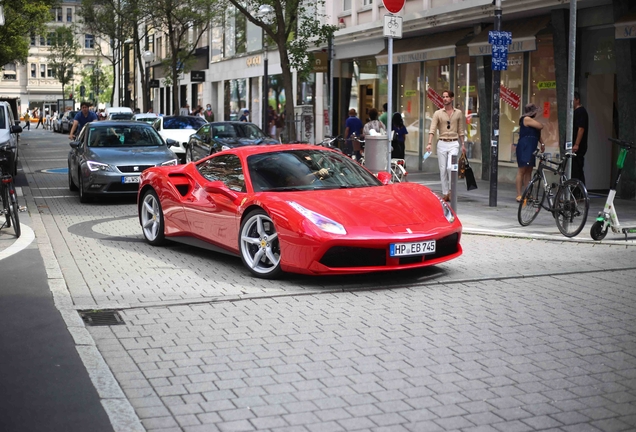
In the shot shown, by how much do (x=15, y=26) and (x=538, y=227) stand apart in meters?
36.5

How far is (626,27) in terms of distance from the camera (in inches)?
644

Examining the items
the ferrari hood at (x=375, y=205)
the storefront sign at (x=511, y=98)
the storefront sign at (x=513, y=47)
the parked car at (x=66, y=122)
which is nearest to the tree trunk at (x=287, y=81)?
the storefront sign at (x=513, y=47)

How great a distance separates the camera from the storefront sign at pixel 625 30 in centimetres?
1620

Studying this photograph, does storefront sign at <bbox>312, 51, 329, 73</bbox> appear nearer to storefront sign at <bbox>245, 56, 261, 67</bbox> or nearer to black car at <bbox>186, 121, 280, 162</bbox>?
black car at <bbox>186, 121, 280, 162</bbox>

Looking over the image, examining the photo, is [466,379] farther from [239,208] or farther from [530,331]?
[239,208]

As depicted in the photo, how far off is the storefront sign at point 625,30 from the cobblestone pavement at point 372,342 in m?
7.04

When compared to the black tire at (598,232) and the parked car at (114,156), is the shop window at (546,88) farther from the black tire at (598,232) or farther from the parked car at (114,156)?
the black tire at (598,232)

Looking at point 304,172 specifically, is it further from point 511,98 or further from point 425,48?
point 425,48

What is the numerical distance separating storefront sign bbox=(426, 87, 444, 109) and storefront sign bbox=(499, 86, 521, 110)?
127 inches

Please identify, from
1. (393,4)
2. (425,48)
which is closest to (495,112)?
(393,4)

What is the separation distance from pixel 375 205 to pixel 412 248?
60cm

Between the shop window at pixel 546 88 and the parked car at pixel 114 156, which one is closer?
the parked car at pixel 114 156

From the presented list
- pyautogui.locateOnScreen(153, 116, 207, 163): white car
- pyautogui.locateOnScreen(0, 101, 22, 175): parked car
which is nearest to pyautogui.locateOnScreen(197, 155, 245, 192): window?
pyautogui.locateOnScreen(0, 101, 22, 175): parked car

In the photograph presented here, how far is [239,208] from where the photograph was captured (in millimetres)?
9156
